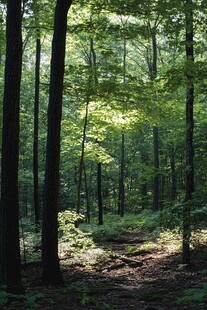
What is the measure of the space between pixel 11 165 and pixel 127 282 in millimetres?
4558

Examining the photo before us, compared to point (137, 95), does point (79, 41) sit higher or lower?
higher

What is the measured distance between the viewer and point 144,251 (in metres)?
12.3

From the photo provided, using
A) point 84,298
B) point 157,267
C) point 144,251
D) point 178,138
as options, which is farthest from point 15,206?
point 178,138

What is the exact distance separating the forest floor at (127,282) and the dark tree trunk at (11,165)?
2.77 ft

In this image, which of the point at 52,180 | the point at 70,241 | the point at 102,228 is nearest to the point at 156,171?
the point at 102,228

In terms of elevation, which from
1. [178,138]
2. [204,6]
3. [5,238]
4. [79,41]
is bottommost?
[5,238]

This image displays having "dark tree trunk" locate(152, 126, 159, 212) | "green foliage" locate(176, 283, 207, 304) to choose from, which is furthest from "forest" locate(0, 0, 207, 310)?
"dark tree trunk" locate(152, 126, 159, 212)

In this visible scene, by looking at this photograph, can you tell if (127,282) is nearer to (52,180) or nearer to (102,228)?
(52,180)

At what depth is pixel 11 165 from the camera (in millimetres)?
6289

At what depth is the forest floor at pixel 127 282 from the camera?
239 inches

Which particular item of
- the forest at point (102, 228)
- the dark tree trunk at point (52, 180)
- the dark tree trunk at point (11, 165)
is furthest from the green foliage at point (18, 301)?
the dark tree trunk at point (52, 180)

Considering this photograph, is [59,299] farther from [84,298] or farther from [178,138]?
[178,138]

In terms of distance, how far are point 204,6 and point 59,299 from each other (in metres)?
7.43

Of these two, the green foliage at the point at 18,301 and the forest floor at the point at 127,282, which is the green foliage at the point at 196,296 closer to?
the forest floor at the point at 127,282
